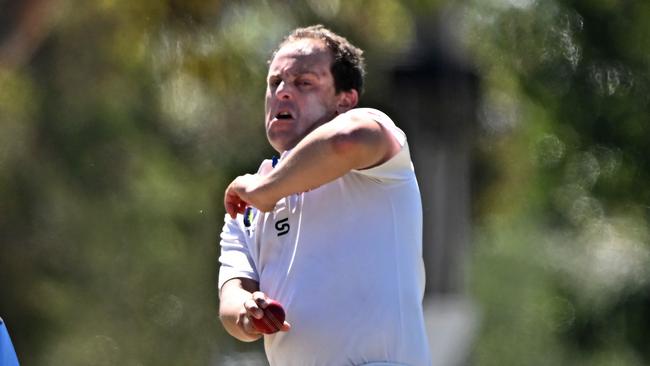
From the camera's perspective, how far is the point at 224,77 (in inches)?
462

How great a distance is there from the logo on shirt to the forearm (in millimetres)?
186

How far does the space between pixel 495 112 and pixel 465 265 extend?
10.7 ft

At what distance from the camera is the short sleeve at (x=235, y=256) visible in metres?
4.00

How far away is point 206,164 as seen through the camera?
40.8 feet

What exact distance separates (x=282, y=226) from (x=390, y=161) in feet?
1.24

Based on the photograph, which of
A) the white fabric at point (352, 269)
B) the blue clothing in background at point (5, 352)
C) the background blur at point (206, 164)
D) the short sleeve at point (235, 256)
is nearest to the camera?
the white fabric at point (352, 269)

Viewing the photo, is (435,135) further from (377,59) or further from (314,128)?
(314,128)

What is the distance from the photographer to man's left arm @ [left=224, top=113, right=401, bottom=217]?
3.61 metres

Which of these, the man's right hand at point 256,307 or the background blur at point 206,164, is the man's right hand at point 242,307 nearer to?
the man's right hand at point 256,307

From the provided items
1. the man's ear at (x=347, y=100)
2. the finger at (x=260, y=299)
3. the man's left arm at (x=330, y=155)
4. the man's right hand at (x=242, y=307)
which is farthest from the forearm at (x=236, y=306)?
the man's ear at (x=347, y=100)

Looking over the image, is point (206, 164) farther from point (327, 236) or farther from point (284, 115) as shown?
point (327, 236)

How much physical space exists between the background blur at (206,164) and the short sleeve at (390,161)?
7.59m

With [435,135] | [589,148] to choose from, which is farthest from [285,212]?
[589,148]

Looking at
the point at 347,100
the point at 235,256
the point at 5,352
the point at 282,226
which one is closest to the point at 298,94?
the point at 347,100
